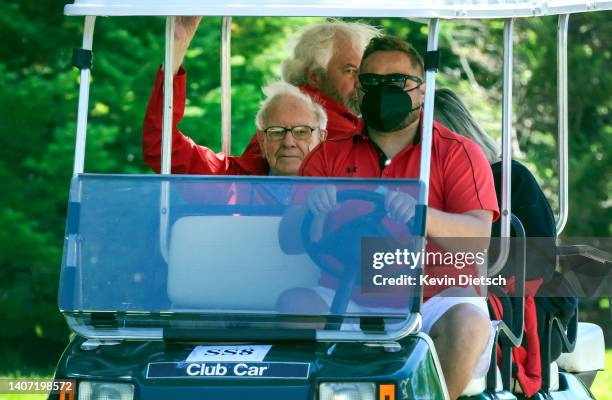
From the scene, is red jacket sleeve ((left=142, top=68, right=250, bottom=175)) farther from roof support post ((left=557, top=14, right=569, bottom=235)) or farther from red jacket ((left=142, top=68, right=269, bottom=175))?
roof support post ((left=557, top=14, right=569, bottom=235))

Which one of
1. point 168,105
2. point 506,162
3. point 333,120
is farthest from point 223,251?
point 333,120

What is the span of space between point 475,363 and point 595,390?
Result: 18.5 feet

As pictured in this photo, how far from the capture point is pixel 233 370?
404 centimetres

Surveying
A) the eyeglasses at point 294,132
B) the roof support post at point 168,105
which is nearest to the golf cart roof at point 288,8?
the roof support post at point 168,105

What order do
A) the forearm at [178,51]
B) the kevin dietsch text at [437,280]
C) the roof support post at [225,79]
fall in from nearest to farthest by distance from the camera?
the kevin dietsch text at [437,280] < the forearm at [178,51] < the roof support post at [225,79]

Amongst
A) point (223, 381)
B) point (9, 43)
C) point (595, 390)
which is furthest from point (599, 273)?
point (9, 43)

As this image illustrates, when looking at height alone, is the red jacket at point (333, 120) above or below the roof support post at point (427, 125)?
above

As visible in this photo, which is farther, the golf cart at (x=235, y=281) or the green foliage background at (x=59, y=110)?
the green foliage background at (x=59, y=110)

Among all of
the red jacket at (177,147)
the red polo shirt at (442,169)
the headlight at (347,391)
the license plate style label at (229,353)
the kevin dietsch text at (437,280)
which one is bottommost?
the headlight at (347,391)

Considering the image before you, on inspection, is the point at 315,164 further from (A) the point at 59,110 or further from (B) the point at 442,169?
(A) the point at 59,110

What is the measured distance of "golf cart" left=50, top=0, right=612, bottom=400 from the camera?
4.04 m

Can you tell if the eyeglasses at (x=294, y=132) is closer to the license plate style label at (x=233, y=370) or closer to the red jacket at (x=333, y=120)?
the red jacket at (x=333, y=120)

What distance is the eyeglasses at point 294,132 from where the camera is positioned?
17.8 feet

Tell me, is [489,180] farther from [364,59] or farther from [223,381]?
[223,381]
